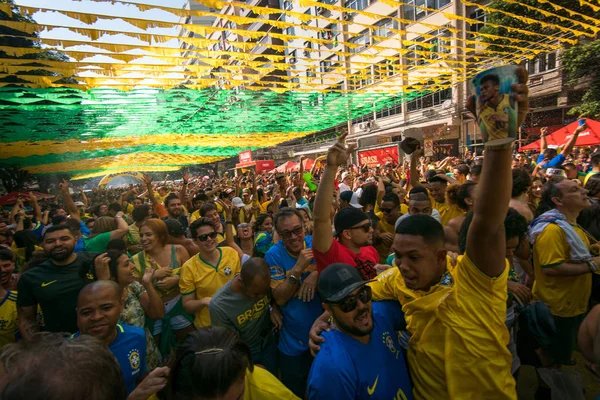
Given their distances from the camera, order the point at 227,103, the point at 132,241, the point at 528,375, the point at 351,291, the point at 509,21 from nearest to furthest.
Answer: the point at 351,291
the point at 528,375
the point at 132,241
the point at 227,103
the point at 509,21

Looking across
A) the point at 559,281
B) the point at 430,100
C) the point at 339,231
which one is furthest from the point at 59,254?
the point at 430,100

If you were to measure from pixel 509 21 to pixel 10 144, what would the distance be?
74.2 feet

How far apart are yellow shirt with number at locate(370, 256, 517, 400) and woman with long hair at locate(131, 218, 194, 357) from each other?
254 centimetres

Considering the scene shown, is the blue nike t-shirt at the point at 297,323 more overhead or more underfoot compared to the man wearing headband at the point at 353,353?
more underfoot

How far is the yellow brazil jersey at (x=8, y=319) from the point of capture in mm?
2943

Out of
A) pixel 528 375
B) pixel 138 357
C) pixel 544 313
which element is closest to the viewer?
pixel 138 357

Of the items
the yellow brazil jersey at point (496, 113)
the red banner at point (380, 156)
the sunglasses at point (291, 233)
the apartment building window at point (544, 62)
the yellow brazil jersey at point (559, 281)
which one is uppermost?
Result: the apartment building window at point (544, 62)

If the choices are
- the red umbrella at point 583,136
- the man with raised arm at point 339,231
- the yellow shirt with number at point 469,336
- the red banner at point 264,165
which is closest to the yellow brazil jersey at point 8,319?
the man with raised arm at point 339,231

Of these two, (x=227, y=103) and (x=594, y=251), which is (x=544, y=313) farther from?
(x=227, y=103)

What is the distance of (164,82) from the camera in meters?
7.07

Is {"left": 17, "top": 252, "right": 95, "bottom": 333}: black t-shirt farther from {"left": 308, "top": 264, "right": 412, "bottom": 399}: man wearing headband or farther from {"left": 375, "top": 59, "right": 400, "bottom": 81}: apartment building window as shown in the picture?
{"left": 375, "top": 59, "right": 400, "bottom": 81}: apartment building window

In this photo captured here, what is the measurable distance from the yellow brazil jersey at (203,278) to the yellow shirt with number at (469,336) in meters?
2.10

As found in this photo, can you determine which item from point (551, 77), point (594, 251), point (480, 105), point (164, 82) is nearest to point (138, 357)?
point (480, 105)

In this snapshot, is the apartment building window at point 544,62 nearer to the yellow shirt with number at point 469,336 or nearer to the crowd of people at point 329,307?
the crowd of people at point 329,307
